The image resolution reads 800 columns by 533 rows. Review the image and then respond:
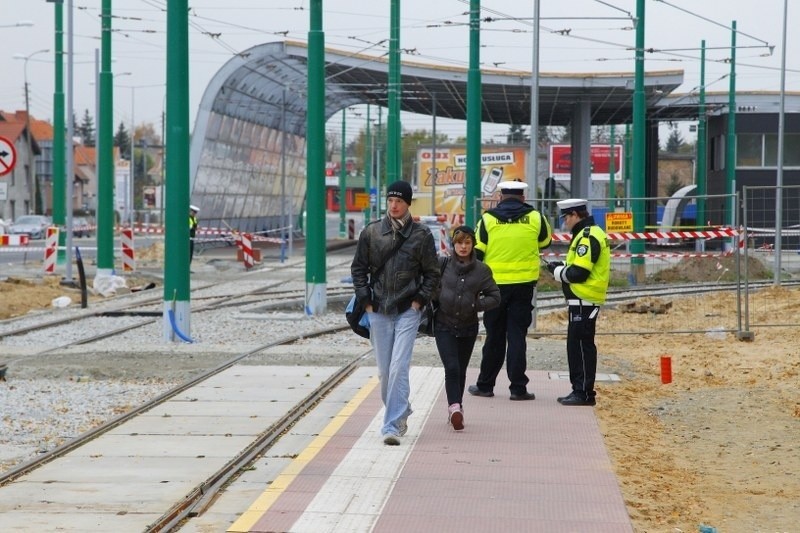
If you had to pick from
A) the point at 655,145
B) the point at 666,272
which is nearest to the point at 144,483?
the point at 666,272

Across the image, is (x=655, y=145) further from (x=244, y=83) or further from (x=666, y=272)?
(x=666, y=272)

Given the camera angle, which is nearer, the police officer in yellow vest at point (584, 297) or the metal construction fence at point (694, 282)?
the police officer in yellow vest at point (584, 297)

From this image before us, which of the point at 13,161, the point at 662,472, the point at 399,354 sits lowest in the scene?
the point at 662,472

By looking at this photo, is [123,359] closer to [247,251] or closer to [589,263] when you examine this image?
[589,263]

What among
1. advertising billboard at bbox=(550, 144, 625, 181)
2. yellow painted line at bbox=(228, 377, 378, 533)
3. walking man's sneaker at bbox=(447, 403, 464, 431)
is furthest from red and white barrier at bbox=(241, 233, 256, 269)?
advertising billboard at bbox=(550, 144, 625, 181)

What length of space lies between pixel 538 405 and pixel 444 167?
249ft

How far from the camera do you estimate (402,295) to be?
32.2 ft

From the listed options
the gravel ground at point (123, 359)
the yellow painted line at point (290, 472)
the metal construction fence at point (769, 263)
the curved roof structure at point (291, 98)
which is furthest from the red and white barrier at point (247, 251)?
the yellow painted line at point (290, 472)

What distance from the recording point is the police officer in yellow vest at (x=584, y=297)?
11.9 meters

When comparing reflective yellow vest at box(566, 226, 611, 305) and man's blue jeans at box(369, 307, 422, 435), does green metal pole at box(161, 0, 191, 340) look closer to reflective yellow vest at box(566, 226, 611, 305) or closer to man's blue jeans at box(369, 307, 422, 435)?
reflective yellow vest at box(566, 226, 611, 305)

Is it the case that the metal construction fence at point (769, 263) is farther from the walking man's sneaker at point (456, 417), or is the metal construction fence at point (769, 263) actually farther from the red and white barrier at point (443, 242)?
the walking man's sneaker at point (456, 417)

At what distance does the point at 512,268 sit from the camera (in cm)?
1189

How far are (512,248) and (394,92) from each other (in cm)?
2518

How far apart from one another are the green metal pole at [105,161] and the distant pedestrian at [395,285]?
855 inches
